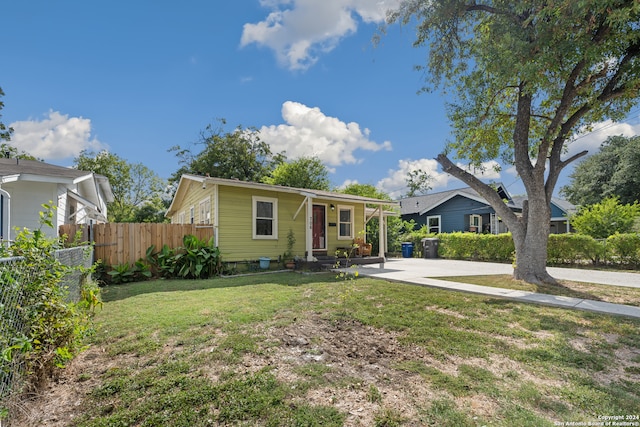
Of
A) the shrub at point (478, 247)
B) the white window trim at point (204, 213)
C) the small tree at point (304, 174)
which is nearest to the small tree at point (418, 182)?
the small tree at point (304, 174)

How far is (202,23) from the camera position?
9.24 meters

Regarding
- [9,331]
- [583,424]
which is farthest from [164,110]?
[583,424]

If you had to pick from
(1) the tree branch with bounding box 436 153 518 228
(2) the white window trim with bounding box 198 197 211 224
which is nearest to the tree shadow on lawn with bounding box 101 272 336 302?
(2) the white window trim with bounding box 198 197 211 224

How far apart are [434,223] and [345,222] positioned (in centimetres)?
1168

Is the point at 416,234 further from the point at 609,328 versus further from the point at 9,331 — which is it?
the point at 9,331

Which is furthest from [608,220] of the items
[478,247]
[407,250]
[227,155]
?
[227,155]

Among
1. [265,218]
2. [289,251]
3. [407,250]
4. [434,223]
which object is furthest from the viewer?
[434,223]

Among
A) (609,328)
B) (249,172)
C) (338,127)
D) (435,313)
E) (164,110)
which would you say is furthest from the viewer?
(249,172)

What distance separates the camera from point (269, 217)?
10.9 metres

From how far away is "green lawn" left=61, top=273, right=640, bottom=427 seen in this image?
215 cm

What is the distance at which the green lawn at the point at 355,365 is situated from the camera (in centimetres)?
215

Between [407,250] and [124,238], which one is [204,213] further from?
[407,250]

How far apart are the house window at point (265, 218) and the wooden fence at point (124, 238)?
2.42m

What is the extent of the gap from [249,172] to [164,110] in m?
12.2
